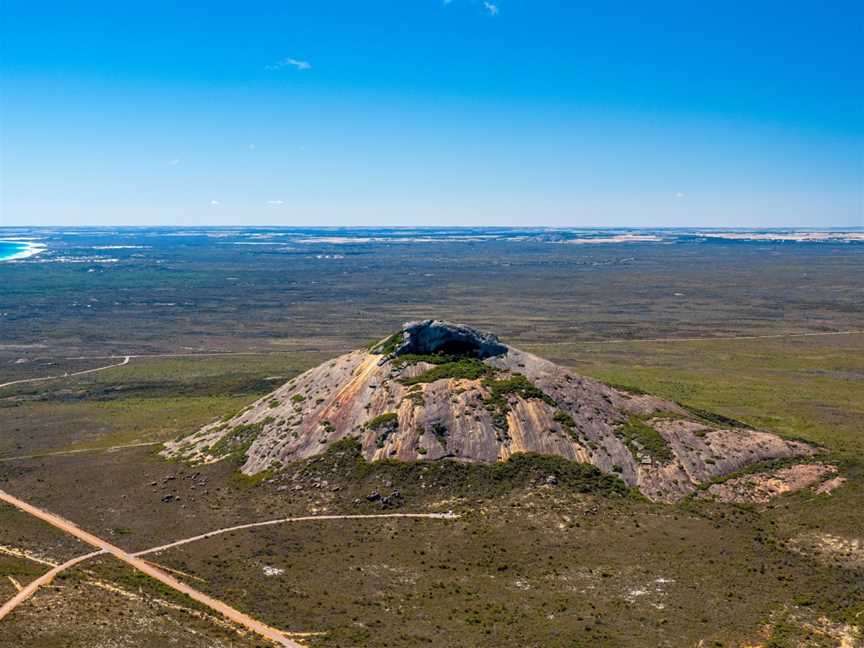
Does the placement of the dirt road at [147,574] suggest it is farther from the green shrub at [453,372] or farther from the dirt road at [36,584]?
the green shrub at [453,372]

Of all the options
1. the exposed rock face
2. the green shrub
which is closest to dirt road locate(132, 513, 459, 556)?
the exposed rock face

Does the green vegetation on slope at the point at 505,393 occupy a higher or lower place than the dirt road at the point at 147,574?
higher

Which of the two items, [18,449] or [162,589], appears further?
[18,449]

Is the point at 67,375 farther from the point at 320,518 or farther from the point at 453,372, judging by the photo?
the point at 320,518

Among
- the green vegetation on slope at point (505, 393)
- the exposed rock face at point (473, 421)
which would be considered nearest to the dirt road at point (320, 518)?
the exposed rock face at point (473, 421)

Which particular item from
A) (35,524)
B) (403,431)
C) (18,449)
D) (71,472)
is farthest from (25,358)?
(403,431)

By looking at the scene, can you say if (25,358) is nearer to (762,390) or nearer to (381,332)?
(381,332)

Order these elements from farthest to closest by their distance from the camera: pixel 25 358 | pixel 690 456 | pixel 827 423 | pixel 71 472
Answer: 1. pixel 25 358
2. pixel 827 423
3. pixel 71 472
4. pixel 690 456

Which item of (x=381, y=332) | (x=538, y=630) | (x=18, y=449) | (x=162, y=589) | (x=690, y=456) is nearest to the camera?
(x=538, y=630)

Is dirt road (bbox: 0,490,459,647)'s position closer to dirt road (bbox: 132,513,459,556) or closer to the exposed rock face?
dirt road (bbox: 132,513,459,556)
